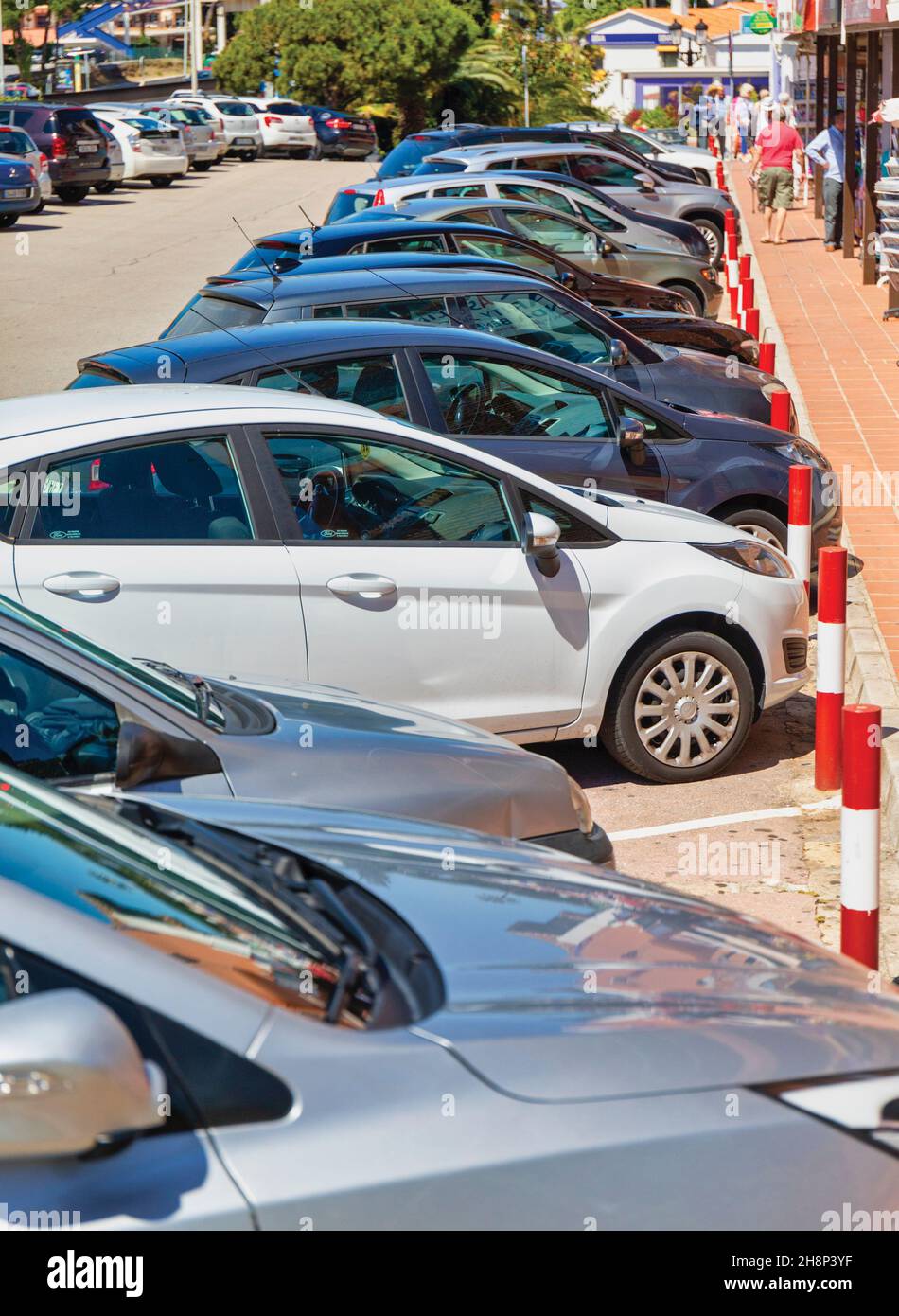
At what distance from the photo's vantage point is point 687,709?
21.8 ft

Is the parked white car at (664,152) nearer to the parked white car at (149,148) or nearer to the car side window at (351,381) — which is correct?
the parked white car at (149,148)

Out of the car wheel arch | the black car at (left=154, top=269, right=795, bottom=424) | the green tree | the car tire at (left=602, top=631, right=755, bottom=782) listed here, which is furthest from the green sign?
the car tire at (left=602, top=631, right=755, bottom=782)

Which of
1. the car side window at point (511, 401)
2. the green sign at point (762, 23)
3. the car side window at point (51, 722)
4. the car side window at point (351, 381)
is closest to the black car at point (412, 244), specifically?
the car side window at point (511, 401)

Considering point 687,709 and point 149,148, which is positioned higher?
point 149,148

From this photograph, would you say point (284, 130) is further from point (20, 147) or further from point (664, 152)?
point (664, 152)

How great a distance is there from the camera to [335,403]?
625cm

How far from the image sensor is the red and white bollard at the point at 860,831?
4.21 metres

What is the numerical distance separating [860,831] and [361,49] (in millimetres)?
53057

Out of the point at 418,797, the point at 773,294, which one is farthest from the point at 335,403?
the point at 773,294

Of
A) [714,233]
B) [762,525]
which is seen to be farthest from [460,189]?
[762,525]

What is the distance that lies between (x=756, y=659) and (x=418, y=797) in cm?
282

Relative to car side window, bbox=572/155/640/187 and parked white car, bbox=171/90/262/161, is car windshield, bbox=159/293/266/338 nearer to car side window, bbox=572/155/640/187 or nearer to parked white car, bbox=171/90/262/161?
car side window, bbox=572/155/640/187

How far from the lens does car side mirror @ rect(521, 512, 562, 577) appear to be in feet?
19.9
